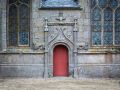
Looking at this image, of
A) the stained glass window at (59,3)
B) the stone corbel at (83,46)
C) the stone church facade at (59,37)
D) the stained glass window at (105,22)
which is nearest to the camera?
the stone church facade at (59,37)

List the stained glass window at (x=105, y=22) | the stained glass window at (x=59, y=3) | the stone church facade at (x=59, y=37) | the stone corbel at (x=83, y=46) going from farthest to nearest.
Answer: the stained glass window at (x=105, y=22), the stained glass window at (x=59, y=3), the stone corbel at (x=83, y=46), the stone church facade at (x=59, y=37)

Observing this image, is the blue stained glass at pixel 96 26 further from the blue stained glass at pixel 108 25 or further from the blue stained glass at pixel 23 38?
the blue stained glass at pixel 23 38

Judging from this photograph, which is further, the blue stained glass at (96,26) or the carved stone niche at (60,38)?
the blue stained glass at (96,26)

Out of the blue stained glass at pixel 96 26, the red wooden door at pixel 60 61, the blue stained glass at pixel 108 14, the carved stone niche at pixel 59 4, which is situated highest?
the carved stone niche at pixel 59 4

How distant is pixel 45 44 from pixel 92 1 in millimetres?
3906

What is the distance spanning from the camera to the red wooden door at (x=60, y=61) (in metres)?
22.2

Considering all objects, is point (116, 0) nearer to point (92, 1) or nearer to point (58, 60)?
point (92, 1)

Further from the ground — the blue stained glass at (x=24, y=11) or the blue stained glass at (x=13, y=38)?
the blue stained glass at (x=24, y=11)

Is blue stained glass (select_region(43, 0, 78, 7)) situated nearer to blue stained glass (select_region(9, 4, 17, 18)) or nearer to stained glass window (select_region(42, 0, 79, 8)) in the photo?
stained glass window (select_region(42, 0, 79, 8))

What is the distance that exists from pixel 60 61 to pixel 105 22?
3.62 m

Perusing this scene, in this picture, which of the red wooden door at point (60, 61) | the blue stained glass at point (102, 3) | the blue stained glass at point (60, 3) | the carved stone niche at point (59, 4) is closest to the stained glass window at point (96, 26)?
the blue stained glass at point (102, 3)

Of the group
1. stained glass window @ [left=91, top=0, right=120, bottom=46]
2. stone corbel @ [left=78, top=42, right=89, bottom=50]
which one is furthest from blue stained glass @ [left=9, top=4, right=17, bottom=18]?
stained glass window @ [left=91, top=0, right=120, bottom=46]

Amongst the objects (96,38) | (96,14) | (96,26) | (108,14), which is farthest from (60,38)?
(108,14)

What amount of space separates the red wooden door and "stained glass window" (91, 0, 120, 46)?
1.90 m
